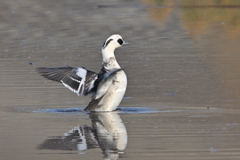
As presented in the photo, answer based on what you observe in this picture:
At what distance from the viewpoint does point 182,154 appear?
596 centimetres

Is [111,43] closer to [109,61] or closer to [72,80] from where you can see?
[109,61]

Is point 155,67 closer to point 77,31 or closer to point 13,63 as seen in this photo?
point 13,63

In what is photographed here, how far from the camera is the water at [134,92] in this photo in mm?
6391

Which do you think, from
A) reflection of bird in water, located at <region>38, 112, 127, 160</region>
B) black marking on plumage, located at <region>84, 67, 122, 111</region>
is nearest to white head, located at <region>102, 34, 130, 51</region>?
black marking on plumage, located at <region>84, 67, 122, 111</region>

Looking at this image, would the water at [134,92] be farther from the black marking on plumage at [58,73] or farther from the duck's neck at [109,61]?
the duck's neck at [109,61]

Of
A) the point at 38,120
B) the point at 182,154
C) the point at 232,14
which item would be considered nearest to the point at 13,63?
the point at 38,120

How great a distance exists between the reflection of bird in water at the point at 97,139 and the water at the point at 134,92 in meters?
0.01

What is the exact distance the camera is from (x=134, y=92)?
9.84 m

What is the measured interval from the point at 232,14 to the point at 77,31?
6642 mm

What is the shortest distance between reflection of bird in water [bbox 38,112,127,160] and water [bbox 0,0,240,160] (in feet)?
0.03

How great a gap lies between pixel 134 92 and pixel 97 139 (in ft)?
10.3

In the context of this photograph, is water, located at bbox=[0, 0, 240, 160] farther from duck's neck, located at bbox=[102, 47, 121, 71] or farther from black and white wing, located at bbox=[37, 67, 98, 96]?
duck's neck, located at bbox=[102, 47, 121, 71]

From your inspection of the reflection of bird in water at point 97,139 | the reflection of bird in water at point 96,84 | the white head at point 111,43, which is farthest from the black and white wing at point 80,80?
the reflection of bird in water at point 97,139

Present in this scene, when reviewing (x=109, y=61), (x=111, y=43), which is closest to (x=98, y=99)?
(x=109, y=61)
